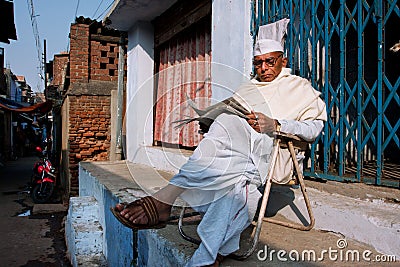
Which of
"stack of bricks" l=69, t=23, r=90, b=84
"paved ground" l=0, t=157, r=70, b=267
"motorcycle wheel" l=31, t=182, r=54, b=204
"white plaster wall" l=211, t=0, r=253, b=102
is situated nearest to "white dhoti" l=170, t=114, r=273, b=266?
"white plaster wall" l=211, t=0, r=253, b=102

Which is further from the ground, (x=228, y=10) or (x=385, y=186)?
(x=228, y=10)

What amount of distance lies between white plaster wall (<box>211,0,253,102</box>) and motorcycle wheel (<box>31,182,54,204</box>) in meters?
6.67

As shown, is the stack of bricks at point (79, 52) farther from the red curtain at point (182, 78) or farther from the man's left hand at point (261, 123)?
the man's left hand at point (261, 123)

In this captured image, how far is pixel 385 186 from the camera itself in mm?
2322

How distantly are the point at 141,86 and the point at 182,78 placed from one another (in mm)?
1167

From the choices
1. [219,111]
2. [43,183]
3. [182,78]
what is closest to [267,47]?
[219,111]

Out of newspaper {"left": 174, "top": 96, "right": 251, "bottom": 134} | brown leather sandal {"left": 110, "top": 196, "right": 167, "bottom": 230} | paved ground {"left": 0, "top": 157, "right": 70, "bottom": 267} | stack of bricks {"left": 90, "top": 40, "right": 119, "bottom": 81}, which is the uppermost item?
stack of bricks {"left": 90, "top": 40, "right": 119, "bottom": 81}

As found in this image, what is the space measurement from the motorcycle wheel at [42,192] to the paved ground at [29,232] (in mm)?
193

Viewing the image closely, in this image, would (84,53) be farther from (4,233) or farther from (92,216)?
(92,216)

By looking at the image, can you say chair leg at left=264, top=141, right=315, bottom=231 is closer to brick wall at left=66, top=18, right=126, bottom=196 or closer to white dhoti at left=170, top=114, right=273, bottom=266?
white dhoti at left=170, top=114, right=273, bottom=266

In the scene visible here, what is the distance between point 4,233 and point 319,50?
20.1 feet

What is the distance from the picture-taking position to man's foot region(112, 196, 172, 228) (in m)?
1.86

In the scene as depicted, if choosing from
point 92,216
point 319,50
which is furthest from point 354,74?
point 92,216

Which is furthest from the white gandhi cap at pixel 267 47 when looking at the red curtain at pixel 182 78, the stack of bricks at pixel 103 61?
the stack of bricks at pixel 103 61
